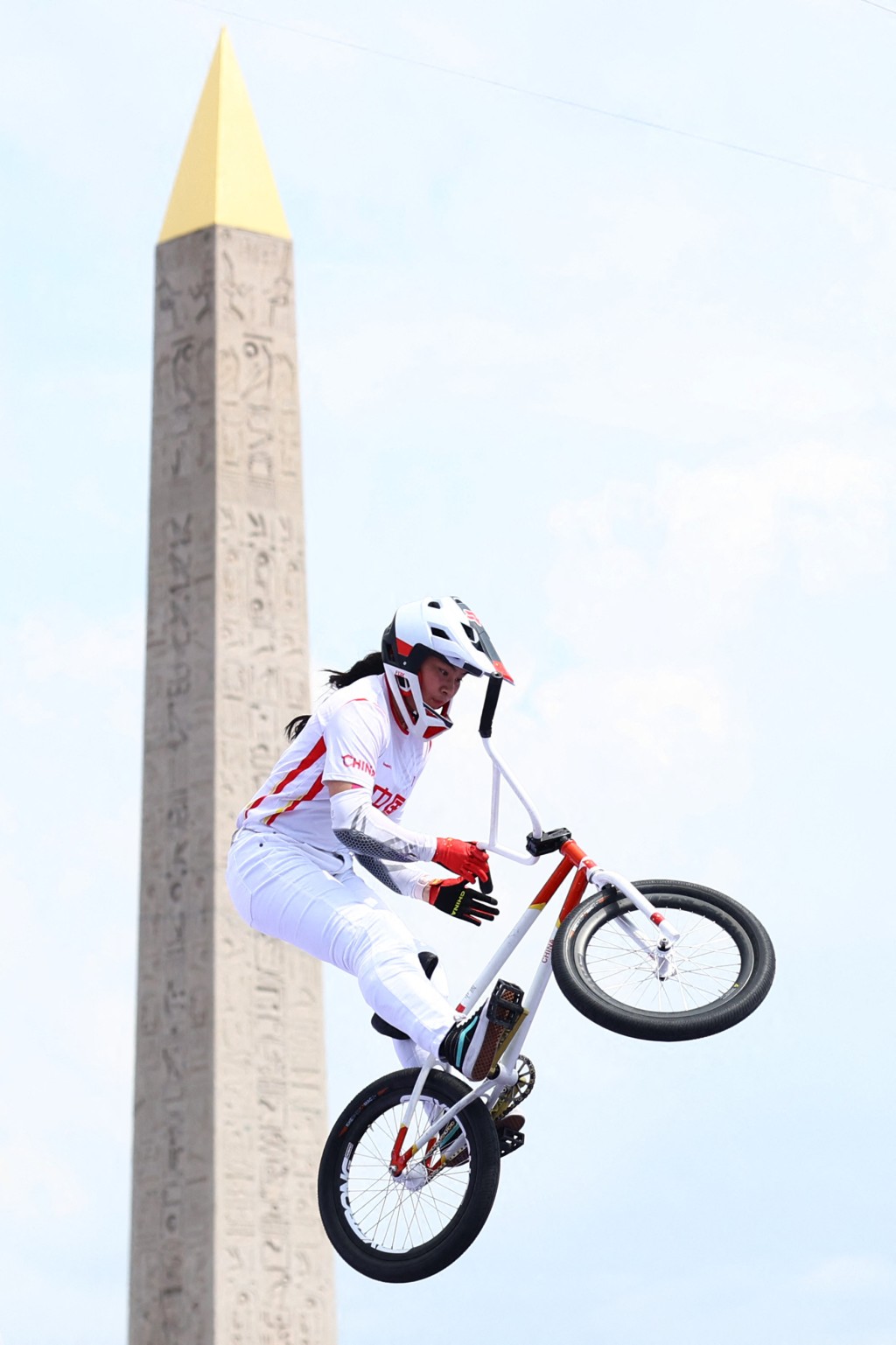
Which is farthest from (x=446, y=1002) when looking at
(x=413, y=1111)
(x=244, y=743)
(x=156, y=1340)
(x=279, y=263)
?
(x=279, y=263)

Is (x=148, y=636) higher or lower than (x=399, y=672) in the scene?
higher

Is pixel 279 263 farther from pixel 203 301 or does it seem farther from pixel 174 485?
pixel 174 485

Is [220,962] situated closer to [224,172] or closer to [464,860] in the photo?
[224,172]

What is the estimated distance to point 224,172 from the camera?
3394 cm

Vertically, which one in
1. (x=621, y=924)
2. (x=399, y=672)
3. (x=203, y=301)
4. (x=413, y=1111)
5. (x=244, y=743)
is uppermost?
(x=203, y=301)

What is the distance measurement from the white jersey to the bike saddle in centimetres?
69

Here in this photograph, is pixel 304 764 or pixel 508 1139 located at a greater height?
pixel 304 764

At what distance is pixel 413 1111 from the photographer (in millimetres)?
12070

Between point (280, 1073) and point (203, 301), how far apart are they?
10001mm

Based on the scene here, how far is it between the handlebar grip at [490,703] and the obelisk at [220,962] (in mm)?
17686

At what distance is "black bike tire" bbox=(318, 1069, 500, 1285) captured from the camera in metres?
11.8

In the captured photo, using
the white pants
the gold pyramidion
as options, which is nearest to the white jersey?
the white pants

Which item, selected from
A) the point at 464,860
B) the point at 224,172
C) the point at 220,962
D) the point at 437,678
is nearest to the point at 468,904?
the point at 464,860

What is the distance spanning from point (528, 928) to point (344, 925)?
0.88 m
